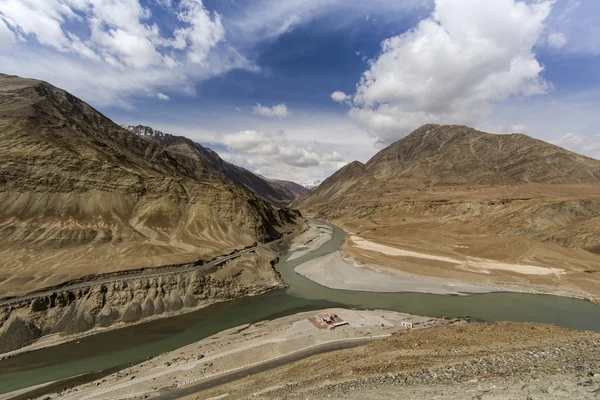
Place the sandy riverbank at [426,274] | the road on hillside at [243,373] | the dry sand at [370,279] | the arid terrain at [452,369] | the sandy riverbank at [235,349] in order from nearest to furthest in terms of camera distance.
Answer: the arid terrain at [452,369] < the road on hillside at [243,373] < the sandy riverbank at [235,349] < the sandy riverbank at [426,274] < the dry sand at [370,279]

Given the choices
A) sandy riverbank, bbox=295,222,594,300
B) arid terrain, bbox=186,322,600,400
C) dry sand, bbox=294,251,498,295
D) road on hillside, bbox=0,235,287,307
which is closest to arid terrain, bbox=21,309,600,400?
arid terrain, bbox=186,322,600,400

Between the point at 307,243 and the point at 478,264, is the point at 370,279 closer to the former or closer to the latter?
the point at 478,264

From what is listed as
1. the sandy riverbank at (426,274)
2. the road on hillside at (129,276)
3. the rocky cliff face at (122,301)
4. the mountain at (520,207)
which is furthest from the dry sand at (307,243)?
the rocky cliff face at (122,301)

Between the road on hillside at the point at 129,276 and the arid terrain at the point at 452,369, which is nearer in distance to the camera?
the arid terrain at the point at 452,369

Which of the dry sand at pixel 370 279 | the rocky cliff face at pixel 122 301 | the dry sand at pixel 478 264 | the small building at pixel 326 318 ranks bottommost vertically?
the rocky cliff face at pixel 122 301

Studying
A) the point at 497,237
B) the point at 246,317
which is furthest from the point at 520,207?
the point at 246,317

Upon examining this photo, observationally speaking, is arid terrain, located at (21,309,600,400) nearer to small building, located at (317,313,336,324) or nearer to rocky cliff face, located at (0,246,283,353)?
small building, located at (317,313,336,324)

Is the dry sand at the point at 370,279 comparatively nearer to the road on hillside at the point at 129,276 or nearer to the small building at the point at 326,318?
the small building at the point at 326,318
